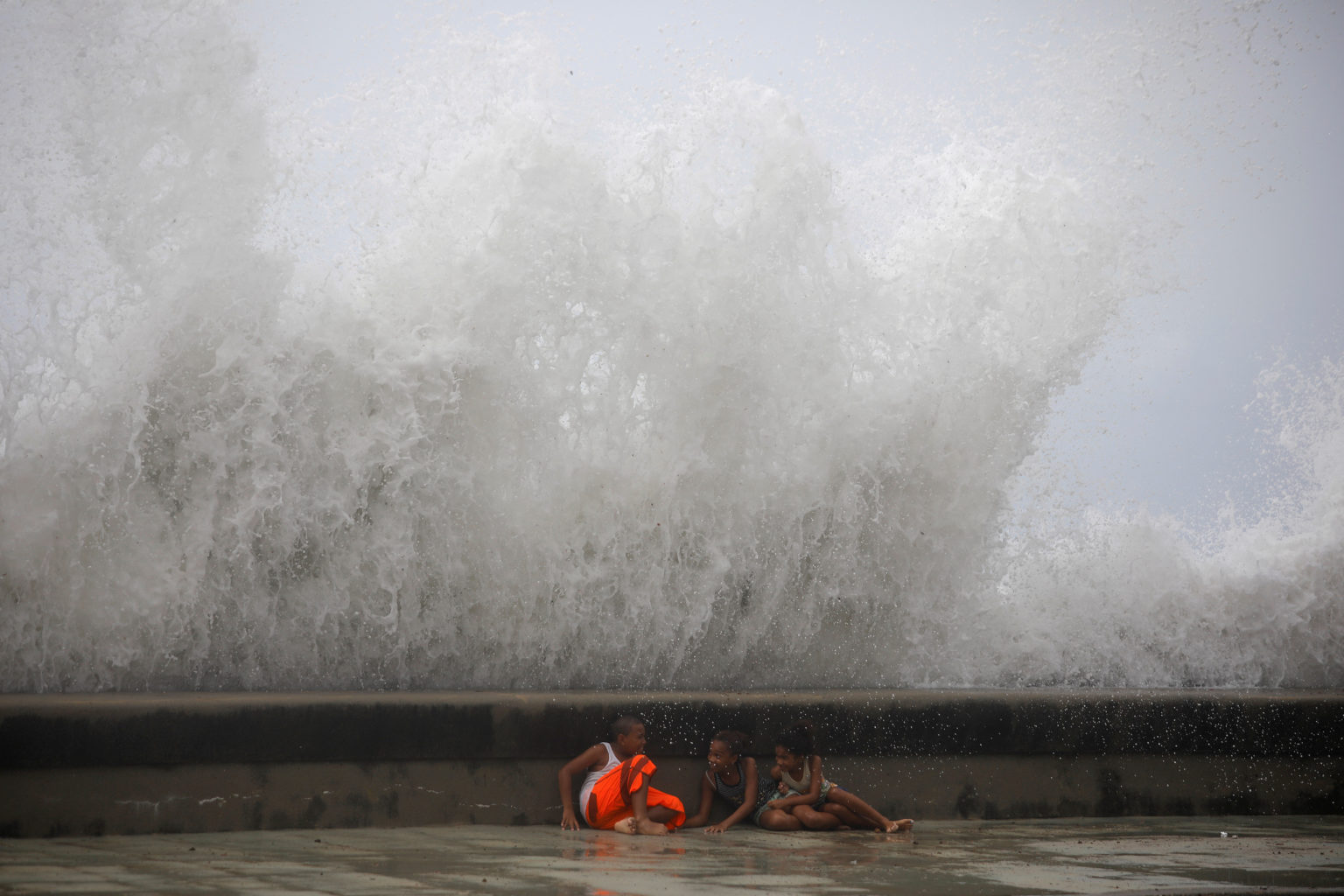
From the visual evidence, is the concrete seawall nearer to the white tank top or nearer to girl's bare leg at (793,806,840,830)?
the white tank top

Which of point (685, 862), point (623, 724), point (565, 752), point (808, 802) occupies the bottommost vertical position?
point (685, 862)

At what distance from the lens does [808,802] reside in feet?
17.1

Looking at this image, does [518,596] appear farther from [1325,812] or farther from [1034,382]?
[1325,812]

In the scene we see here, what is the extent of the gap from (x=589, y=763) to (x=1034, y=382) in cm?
431

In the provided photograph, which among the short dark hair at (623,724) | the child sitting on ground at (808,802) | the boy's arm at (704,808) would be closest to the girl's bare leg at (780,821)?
the child sitting on ground at (808,802)

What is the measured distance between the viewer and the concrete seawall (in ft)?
14.9

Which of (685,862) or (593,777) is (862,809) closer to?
(593,777)

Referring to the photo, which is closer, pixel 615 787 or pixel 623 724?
pixel 615 787

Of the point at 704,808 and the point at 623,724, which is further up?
the point at 623,724

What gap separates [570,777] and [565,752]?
128mm

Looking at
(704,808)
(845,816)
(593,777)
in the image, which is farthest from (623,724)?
(845,816)

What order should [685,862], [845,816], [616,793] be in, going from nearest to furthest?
[685,862], [616,793], [845,816]

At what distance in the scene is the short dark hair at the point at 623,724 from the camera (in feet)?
16.8

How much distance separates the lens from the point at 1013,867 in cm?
420
